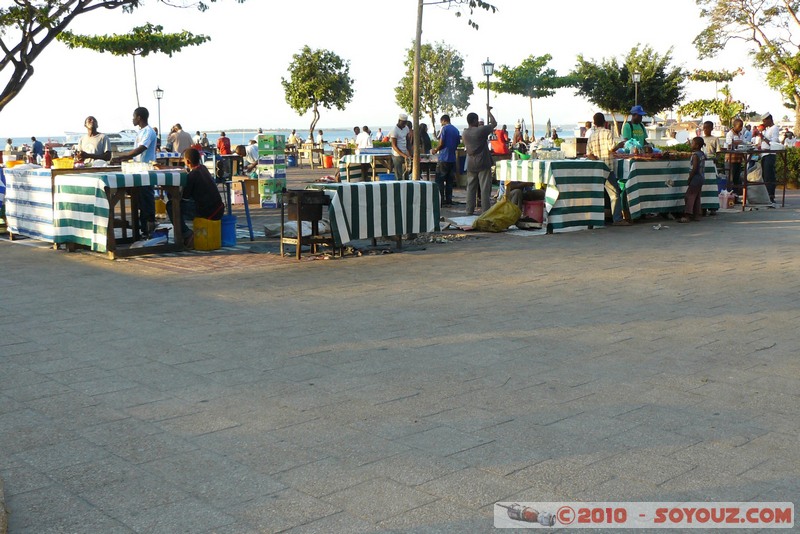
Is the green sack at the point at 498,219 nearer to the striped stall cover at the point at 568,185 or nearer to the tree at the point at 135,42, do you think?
the striped stall cover at the point at 568,185

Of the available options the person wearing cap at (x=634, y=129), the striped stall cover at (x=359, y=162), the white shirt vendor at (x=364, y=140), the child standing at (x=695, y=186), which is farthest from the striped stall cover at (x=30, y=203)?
the white shirt vendor at (x=364, y=140)

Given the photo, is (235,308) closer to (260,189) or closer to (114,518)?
(114,518)

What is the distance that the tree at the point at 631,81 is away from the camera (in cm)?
5125

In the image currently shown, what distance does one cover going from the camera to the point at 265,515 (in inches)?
138

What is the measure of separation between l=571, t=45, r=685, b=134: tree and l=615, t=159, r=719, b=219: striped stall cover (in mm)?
37192

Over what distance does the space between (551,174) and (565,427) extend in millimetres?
8952

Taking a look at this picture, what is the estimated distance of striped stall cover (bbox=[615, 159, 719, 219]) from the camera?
14.3 meters

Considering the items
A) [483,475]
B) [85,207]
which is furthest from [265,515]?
[85,207]

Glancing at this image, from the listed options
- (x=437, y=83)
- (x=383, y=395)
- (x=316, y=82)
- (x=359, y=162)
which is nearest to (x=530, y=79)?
(x=437, y=83)

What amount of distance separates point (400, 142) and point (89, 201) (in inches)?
338

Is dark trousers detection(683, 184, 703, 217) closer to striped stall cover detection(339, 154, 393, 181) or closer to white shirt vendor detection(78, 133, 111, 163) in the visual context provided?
striped stall cover detection(339, 154, 393, 181)

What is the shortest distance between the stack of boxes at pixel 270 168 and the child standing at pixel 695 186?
7.88 metres

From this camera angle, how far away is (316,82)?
1692 inches

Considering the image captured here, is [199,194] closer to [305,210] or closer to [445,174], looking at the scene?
[305,210]
